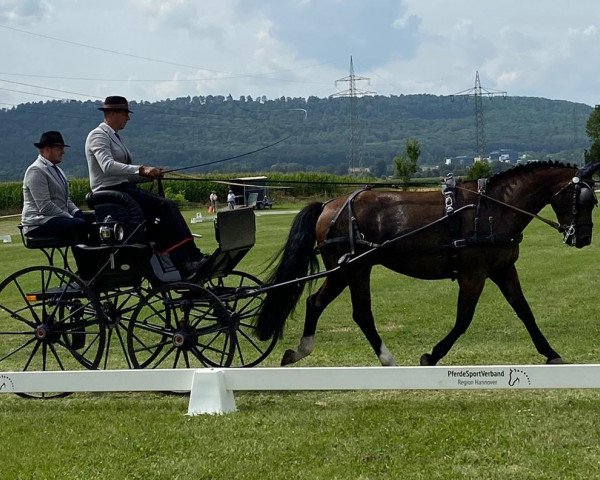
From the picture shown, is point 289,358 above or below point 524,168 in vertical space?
below

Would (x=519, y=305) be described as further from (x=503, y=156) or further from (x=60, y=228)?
(x=503, y=156)

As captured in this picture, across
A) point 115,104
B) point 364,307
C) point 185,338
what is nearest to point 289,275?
point 364,307

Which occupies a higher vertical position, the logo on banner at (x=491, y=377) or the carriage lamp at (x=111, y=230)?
the carriage lamp at (x=111, y=230)

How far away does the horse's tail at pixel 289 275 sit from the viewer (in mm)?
8719

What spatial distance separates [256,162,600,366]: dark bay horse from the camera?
8.09m

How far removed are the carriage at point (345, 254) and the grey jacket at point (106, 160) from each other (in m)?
0.20

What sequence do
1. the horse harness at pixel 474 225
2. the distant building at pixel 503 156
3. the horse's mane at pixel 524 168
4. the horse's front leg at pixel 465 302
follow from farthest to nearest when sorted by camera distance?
1. the distant building at pixel 503 156
2. the horse's mane at pixel 524 168
3. the horse's front leg at pixel 465 302
4. the horse harness at pixel 474 225

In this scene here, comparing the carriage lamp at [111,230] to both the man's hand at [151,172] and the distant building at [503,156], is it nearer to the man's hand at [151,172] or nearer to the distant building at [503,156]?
the man's hand at [151,172]

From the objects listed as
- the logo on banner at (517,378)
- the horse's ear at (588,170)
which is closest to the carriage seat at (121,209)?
the logo on banner at (517,378)

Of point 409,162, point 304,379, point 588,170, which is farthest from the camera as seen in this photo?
point 409,162

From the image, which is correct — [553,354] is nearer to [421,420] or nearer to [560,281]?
[421,420]

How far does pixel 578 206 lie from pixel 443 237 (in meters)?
1.13

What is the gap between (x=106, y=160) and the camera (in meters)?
8.27

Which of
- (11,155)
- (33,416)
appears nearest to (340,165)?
(11,155)
